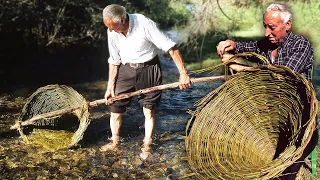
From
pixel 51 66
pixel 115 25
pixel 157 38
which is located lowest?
pixel 51 66

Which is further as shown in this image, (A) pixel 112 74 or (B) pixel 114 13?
(A) pixel 112 74

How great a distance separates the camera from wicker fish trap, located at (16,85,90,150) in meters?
4.85

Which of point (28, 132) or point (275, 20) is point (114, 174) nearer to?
point (28, 132)

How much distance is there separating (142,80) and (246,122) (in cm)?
131

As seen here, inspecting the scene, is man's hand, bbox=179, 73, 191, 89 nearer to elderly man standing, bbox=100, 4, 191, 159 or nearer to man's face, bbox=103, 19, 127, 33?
elderly man standing, bbox=100, 4, 191, 159

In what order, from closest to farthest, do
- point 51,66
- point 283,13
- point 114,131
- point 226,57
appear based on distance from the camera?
point 283,13, point 226,57, point 114,131, point 51,66

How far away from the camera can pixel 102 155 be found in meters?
4.91

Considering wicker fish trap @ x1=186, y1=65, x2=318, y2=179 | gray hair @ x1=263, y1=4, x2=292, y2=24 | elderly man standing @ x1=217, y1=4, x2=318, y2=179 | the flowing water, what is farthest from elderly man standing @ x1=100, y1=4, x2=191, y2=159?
gray hair @ x1=263, y1=4, x2=292, y2=24

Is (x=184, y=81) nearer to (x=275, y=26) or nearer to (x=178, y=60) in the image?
(x=178, y=60)

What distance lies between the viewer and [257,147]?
12.3 feet

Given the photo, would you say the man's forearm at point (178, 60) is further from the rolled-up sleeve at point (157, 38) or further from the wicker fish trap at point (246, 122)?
the wicker fish trap at point (246, 122)

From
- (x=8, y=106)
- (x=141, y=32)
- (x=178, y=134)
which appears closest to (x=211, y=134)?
(x=141, y=32)

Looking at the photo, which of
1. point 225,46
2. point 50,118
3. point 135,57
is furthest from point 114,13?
point 50,118

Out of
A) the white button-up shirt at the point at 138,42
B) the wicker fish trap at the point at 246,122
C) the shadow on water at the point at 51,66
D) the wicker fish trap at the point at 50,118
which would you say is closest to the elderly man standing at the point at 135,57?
the white button-up shirt at the point at 138,42
